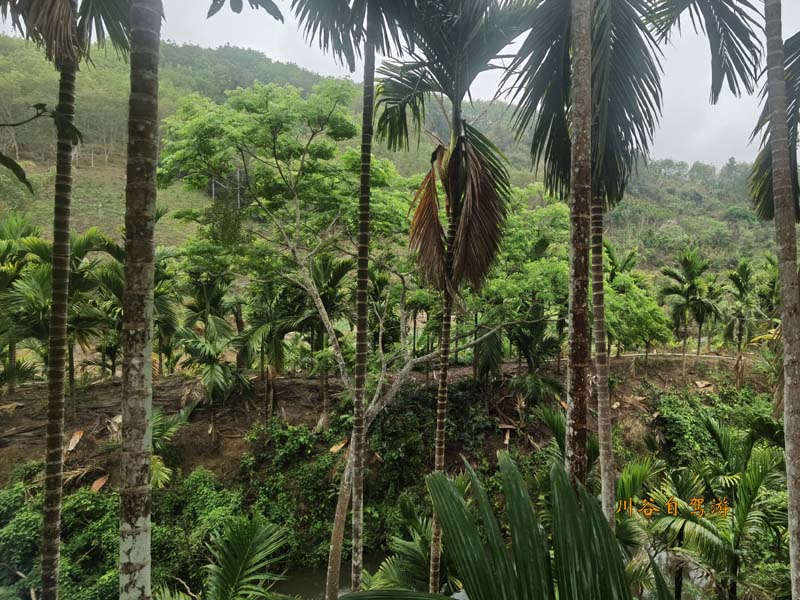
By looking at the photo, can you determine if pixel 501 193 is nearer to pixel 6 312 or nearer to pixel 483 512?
pixel 483 512

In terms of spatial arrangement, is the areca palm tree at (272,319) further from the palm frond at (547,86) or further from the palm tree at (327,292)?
the palm frond at (547,86)

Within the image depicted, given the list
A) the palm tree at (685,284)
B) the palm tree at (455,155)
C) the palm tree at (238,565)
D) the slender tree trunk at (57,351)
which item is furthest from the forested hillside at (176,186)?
the palm tree at (238,565)

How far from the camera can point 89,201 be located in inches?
1011

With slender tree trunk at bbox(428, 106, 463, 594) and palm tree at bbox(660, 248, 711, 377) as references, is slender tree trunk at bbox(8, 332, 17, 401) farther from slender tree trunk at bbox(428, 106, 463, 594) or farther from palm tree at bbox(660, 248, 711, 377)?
palm tree at bbox(660, 248, 711, 377)

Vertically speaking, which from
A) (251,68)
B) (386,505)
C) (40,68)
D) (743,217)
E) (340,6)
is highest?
(251,68)

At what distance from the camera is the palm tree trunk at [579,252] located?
2.78 metres

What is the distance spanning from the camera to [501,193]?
4664 millimetres

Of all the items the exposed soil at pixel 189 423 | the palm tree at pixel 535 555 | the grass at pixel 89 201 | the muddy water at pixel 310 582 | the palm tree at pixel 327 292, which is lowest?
the muddy water at pixel 310 582

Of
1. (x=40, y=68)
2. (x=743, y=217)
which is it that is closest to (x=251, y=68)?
(x=40, y=68)

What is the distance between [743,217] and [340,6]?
174 feet

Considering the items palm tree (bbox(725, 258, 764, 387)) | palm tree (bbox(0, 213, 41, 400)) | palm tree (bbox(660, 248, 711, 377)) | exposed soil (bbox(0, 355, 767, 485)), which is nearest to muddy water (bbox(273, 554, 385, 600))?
exposed soil (bbox(0, 355, 767, 485))

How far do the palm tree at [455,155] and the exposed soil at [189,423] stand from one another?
695 cm

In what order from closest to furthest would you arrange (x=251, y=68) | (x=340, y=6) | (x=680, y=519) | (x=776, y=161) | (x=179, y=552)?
(x=776, y=161) < (x=340, y=6) < (x=680, y=519) < (x=179, y=552) < (x=251, y=68)

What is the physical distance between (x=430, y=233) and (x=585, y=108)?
2089mm
